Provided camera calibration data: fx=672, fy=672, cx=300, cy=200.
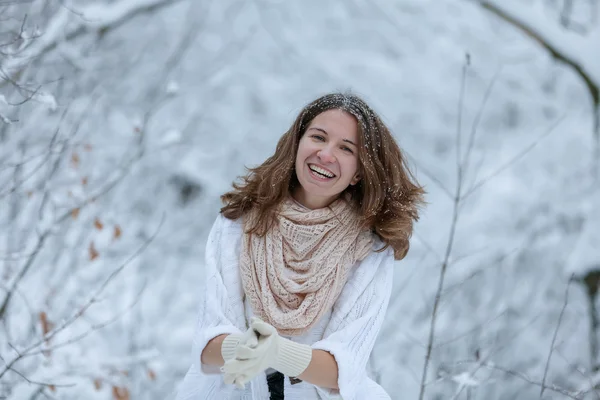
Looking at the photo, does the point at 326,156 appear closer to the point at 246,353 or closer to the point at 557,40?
the point at 246,353

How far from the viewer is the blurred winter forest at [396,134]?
5.09 m

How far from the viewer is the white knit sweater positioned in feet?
5.28

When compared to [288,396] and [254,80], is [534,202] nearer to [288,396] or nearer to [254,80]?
[254,80]

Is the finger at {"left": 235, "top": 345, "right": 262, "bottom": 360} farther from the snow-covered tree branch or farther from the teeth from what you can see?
the snow-covered tree branch

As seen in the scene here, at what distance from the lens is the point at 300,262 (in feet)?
5.61

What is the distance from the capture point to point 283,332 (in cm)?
166

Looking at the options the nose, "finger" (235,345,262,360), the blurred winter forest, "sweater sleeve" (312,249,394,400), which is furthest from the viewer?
the blurred winter forest

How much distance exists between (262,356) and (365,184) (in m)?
0.60

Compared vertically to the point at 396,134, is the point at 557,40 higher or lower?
higher

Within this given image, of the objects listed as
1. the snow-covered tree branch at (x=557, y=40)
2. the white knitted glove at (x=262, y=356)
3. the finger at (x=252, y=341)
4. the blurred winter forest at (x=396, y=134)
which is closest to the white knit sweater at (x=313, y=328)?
the white knitted glove at (x=262, y=356)

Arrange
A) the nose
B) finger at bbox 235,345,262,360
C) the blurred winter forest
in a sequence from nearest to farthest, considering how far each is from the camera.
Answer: finger at bbox 235,345,262,360, the nose, the blurred winter forest

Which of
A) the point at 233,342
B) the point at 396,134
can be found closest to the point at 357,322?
the point at 233,342

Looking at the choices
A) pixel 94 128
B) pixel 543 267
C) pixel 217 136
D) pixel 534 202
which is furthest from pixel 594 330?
pixel 94 128

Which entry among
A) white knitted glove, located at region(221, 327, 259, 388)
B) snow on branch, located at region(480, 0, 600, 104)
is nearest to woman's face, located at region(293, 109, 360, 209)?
white knitted glove, located at region(221, 327, 259, 388)
